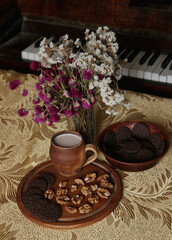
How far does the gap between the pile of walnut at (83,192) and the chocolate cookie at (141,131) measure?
8.5 inches

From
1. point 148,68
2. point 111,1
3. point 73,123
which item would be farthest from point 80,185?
point 111,1

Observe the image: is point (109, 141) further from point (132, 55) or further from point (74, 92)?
point (132, 55)

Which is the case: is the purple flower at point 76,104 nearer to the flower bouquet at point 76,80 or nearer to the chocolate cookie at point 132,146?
the flower bouquet at point 76,80

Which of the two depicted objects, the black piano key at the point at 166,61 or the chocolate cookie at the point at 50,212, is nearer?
the chocolate cookie at the point at 50,212

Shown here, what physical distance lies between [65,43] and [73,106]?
200 mm

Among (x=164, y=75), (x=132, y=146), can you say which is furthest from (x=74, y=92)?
(x=164, y=75)

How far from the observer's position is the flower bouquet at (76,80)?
1.03 m

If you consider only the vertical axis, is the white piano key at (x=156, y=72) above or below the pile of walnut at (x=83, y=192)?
below

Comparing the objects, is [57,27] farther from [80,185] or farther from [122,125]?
[80,185]

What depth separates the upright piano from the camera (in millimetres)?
2059

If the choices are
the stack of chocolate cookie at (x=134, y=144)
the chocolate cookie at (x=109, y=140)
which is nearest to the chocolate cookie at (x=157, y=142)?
the stack of chocolate cookie at (x=134, y=144)

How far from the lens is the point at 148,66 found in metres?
2.07

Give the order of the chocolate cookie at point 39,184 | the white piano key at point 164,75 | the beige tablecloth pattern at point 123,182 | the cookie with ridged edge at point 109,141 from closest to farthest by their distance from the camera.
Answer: the beige tablecloth pattern at point 123,182, the chocolate cookie at point 39,184, the cookie with ridged edge at point 109,141, the white piano key at point 164,75

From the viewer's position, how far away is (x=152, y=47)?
2.15 metres
